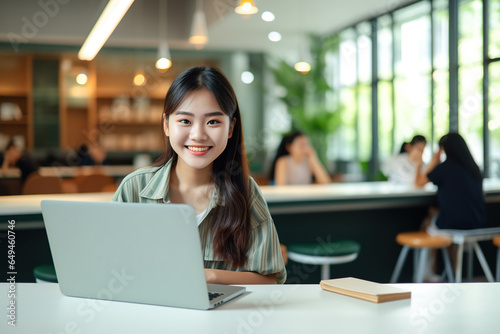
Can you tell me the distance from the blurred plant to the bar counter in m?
4.61

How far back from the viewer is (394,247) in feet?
14.8

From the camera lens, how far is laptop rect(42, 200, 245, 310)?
126 centimetres

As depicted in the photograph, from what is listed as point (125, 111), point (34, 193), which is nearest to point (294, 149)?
point (34, 193)

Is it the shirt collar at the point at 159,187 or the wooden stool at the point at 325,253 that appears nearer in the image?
the shirt collar at the point at 159,187

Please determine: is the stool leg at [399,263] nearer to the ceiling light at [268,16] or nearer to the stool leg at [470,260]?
the stool leg at [470,260]

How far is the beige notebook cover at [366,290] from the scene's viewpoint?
1.43m

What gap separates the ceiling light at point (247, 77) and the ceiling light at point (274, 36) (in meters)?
1.07

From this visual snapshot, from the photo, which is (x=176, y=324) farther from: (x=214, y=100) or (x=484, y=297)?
(x=484, y=297)

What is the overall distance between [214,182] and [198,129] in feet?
0.81

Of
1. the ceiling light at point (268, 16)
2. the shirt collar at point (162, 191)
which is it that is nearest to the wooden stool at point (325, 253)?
the shirt collar at point (162, 191)

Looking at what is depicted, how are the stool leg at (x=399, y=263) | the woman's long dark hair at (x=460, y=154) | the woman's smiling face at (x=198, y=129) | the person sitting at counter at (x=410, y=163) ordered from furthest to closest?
1. the person sitting at counter at (x=410, y=163)
2. the stool leg at (x=399, y=263)
3. the woman's long dark hair at (x=460, y=154)
4. the woman's smiling face at (x=198, y=129)

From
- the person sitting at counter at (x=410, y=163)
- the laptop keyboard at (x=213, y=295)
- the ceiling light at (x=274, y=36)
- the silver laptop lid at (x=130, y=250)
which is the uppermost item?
the ceiling light at (x=274, y=36)

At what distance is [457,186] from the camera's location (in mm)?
4047

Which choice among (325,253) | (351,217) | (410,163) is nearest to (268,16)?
(410,163)
